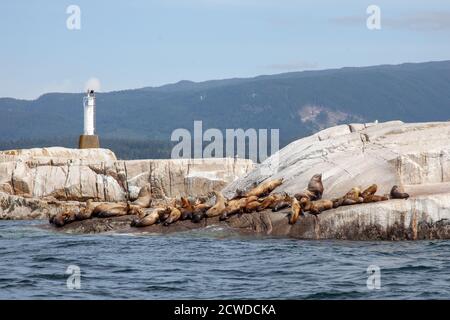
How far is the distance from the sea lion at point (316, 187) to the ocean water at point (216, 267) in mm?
2476

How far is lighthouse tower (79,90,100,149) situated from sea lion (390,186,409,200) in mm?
32625

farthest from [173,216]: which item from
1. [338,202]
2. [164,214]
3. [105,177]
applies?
[105,177]


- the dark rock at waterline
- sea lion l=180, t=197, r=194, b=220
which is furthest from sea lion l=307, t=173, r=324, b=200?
sea lion l=180, t=197, r=194, b=220

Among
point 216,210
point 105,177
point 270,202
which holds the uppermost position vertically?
point 105,177

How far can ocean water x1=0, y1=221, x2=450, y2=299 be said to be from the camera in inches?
850

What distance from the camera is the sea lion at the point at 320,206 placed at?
3080 cm

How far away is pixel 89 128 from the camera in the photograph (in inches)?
2427

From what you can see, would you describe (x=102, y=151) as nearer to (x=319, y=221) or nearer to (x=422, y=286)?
(x=319, y=221)

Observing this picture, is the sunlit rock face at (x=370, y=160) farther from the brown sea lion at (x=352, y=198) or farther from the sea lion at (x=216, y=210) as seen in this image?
the sea lion at (x=216, y=210)

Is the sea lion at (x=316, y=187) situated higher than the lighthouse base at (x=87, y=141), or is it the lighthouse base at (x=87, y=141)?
the lighthouse base at (x=87, y=141)

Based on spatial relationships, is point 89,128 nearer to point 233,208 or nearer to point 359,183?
point 233,208

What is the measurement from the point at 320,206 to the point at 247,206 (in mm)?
2352

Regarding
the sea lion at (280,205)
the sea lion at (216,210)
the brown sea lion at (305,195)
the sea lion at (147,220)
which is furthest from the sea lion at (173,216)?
the brown sea lion at (305,195)
